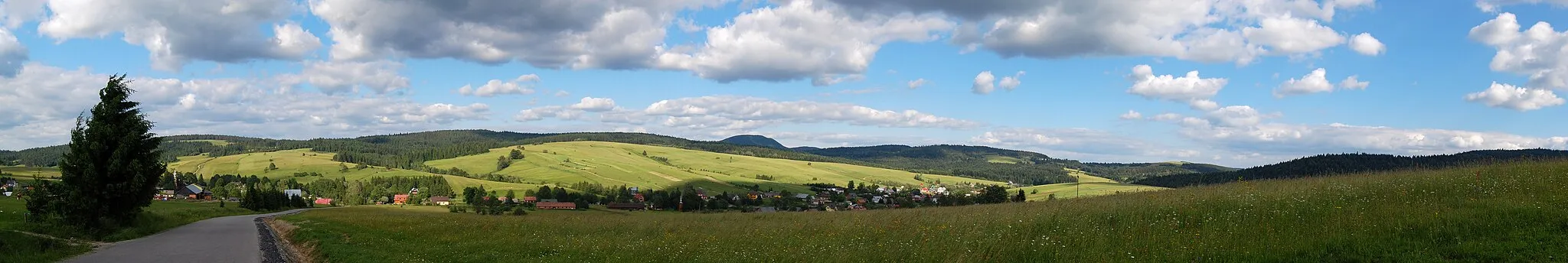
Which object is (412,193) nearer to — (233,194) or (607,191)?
(233,194)

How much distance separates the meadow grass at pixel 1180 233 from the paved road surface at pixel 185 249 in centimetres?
256

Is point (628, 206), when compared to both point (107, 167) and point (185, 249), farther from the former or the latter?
point (185, 249)

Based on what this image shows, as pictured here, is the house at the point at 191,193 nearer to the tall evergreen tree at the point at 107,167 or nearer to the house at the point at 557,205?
the house at the point at 557,205

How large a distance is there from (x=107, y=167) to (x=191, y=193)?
136 meters

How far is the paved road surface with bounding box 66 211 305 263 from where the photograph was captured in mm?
20781

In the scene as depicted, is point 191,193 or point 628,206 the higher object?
point 628,206

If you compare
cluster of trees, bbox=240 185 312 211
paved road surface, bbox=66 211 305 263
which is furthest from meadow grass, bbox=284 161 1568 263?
cluster of trees, bbox=240 185 312 211

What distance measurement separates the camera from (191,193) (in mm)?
137625

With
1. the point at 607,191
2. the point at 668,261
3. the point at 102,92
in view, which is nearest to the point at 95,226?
the point at 102,92

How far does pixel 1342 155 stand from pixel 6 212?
116 metres

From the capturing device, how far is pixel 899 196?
14712 cm

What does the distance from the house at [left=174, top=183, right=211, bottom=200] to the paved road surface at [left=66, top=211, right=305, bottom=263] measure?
130 m

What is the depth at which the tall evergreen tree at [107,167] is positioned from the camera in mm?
30047

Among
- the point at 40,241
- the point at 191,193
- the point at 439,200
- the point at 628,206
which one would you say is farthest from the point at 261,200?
the point at 40,241
